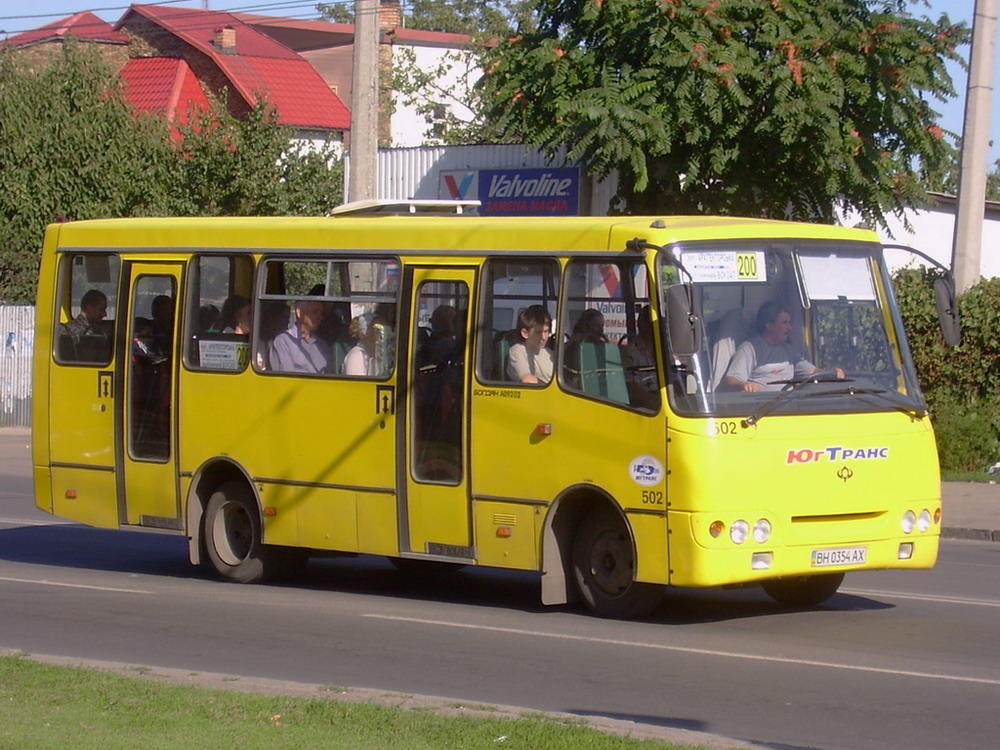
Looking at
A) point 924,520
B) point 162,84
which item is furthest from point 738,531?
point 162,84

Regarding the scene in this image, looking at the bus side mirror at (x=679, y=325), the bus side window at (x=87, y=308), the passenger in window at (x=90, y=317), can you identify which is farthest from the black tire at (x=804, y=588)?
the passenger in window at (x=90, y=317)

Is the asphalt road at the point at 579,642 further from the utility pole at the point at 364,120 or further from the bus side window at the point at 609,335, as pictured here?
the utility pole at the point at 364,120

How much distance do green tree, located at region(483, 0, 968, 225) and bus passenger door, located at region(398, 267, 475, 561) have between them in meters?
9.27

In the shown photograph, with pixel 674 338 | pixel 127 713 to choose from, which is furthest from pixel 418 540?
pixel 127 713

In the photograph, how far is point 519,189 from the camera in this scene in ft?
85.2

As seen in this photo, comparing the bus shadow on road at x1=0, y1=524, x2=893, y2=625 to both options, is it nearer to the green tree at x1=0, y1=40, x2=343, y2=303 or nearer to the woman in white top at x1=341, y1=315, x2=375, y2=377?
the woman in white top at x1=341, y1=315, x2=375, y2=377

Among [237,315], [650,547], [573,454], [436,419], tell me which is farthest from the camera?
[237,315]

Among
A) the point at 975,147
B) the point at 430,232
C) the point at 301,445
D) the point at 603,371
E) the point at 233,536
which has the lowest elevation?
the point at 233,536

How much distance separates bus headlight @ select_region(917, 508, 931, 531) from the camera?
10.4 m

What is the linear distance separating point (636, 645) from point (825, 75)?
12.0 m

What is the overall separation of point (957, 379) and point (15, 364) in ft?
63.1

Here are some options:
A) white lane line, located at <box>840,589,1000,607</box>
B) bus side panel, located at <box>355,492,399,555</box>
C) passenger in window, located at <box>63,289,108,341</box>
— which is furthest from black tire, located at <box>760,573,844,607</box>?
passenger in window, located at <box>63,289,108,341</box>

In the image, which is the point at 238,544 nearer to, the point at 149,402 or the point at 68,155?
the point at 149,402

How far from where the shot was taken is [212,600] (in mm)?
11758
